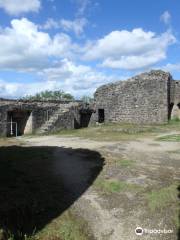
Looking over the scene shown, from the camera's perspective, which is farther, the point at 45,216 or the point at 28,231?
the point at 45,216

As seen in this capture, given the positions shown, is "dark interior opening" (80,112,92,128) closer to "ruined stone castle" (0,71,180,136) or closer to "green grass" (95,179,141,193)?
"ruined stone castle" (0,71,180,136)

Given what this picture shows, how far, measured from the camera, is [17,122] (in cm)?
2231

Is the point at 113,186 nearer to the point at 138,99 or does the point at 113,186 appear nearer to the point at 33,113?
the point at 33,113

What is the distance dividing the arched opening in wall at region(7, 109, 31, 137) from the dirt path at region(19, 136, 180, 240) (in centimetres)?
870

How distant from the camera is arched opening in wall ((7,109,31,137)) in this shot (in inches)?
836

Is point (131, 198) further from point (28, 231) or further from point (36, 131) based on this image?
point (36, 131)

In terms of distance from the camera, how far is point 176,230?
236 inches

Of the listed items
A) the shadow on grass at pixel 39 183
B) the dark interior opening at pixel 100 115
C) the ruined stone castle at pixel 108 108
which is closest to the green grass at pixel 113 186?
the shadow on grass at pixel 39 183

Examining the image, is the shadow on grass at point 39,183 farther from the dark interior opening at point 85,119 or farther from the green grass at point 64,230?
the dark interior opening at point 85,119

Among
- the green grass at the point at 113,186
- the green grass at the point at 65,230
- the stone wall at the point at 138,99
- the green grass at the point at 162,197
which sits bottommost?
the green grass at the point at 65,230

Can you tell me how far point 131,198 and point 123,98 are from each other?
19417 mm

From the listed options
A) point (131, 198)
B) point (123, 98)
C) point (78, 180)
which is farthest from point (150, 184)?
point (123, 98)

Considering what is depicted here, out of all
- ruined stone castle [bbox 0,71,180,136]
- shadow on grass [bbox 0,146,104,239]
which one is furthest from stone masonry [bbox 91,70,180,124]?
shadow on grass [bbox 0,146,104,239]

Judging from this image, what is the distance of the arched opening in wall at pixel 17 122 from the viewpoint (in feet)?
69.6
